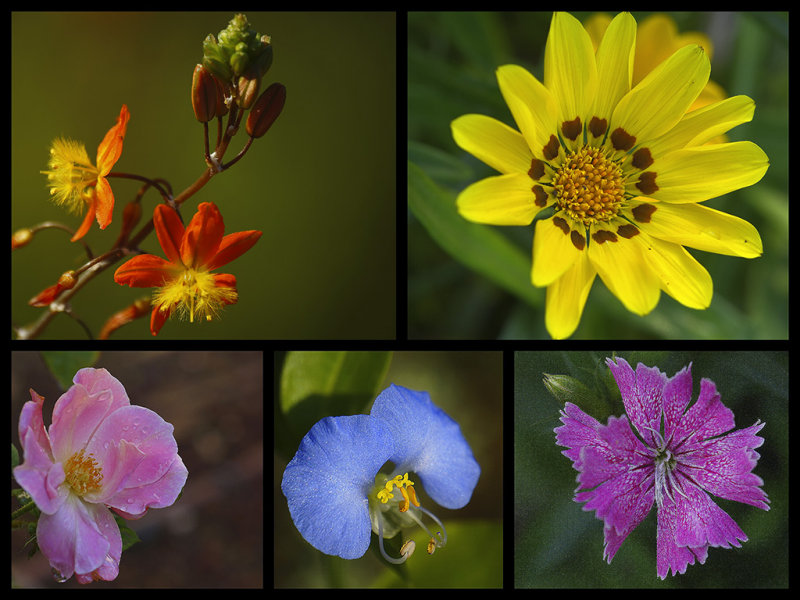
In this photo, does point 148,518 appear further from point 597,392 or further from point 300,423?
point 597,392

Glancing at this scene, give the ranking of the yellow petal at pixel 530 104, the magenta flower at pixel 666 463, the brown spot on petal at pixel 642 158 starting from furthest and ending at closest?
1. the magenta flower at pixel 666 463
2. the brown spot on petal at pixel 642 158
3. the yellow petal at pixel 530 104

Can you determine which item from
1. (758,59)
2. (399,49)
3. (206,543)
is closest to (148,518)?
(206,543)

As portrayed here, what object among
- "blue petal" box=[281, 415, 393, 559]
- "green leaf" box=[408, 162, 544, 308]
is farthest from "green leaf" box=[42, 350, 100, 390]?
"green leaf" box=[408, 162, 544, 308]

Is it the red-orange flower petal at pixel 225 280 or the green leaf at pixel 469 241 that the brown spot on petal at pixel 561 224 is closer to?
the green leaf at pixel 469 241

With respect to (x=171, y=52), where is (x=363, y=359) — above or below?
below

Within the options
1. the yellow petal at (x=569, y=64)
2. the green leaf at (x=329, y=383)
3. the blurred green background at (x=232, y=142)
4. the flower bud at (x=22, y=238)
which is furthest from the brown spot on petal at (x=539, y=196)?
the flower bud at (x=22, y=238)

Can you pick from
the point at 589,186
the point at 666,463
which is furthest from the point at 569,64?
the point at 666,463
